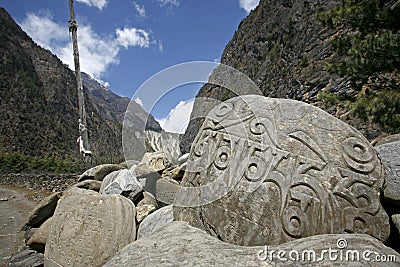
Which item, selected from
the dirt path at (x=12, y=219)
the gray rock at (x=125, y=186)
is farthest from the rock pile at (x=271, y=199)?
the dirt path at (x=12, y=219)

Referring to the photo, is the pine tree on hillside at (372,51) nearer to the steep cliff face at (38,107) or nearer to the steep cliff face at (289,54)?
the steep cliff face at (289,54)

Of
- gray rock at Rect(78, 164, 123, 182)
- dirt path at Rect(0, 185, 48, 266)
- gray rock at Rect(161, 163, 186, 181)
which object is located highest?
gray rock at Rect(161, 163, 186, 181)

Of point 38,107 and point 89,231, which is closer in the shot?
point 89,231

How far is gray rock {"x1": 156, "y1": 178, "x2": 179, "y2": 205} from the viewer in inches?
179

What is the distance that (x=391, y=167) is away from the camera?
263cm

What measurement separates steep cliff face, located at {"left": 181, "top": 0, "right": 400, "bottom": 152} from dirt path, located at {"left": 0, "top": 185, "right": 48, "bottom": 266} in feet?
14.1

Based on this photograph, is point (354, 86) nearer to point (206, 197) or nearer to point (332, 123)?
point (332, 123)

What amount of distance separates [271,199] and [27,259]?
3.87 meters

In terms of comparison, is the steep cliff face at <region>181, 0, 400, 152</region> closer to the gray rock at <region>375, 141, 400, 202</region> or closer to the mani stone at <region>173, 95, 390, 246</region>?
the mani stone at <region>173, 95, 390, 246</region>

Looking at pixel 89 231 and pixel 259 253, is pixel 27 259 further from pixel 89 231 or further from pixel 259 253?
pixel 259 253

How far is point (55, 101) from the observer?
5859 cm

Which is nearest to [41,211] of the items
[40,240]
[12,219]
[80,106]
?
[40,240]

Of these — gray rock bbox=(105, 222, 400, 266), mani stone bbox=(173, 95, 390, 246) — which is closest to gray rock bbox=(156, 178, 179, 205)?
mani stone bbox=(173, 95, 390, 246)

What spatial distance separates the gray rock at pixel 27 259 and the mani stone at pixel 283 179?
8.74 feet
